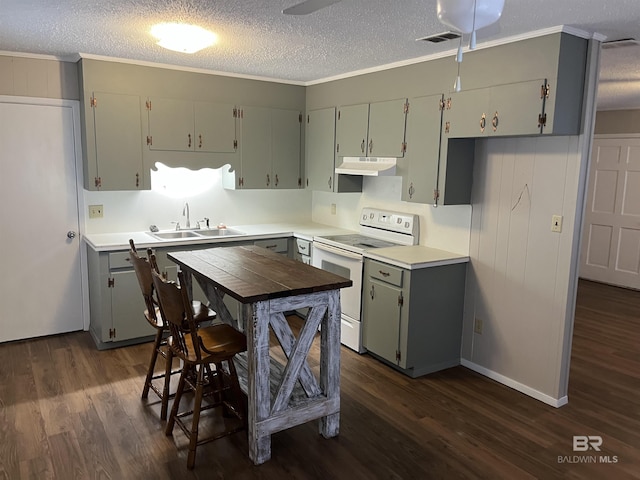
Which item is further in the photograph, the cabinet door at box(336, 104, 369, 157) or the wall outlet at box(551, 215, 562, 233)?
the cabinet door at box(336, 104, 369, 157)

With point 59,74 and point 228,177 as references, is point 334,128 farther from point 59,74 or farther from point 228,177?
point 59,74

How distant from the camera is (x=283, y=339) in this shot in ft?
8.48

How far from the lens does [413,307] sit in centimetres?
358

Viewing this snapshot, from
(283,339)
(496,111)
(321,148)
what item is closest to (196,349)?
(283,339)

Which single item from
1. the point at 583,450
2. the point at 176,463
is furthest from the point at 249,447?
the point at 583,450

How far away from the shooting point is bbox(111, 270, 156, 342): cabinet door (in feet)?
13.1

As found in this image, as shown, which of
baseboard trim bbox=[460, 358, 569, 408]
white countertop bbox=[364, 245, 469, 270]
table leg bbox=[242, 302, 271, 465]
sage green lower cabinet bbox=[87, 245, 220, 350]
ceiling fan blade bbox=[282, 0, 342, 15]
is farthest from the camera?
sage green lower cabinet bbox=[87, 245, 220, 350]

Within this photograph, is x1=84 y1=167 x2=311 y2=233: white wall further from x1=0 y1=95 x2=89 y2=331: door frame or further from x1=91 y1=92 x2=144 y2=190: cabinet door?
x1=91 y1=92 x2=144 y2=190: cabinet door

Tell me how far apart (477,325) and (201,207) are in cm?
279

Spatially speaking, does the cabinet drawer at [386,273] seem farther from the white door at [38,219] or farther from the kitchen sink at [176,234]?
the white door at [38,219]

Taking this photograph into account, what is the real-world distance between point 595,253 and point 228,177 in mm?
5049

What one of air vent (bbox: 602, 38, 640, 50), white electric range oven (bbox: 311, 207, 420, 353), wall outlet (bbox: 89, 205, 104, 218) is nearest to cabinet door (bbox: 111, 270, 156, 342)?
wall outlet (bbox: 89, 205, 104, 218)

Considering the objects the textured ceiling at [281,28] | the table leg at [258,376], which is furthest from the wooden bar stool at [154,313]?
the textured ceiling at [281,28]

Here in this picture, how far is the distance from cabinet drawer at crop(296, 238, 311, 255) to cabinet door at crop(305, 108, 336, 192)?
1.85 feet
